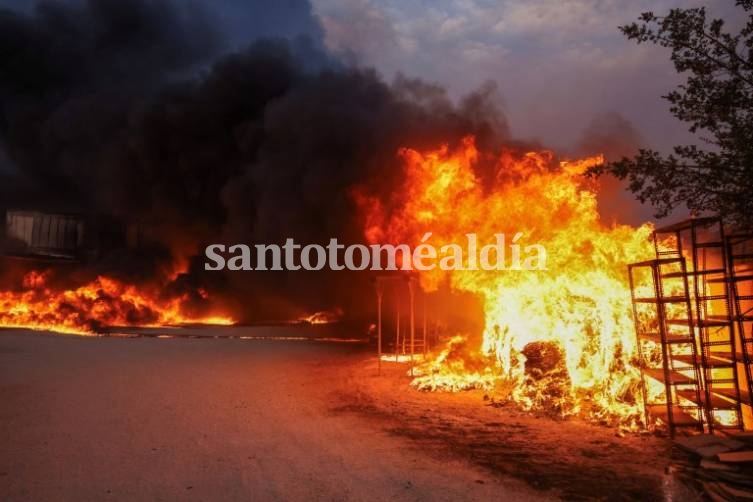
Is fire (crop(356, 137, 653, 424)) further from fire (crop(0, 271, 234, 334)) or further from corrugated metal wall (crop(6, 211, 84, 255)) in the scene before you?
corrugated metal wall (crop(6, 211, 84, 255))

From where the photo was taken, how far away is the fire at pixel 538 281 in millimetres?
10094

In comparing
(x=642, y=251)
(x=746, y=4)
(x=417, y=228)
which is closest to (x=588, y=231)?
(x=642, y=251)

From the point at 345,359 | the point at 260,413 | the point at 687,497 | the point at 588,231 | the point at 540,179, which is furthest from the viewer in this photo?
the point at 345,359

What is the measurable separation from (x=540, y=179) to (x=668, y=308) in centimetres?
435

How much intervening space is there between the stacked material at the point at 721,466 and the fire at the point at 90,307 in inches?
1006

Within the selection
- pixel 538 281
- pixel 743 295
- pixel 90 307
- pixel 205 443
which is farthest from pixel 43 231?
pixel 743 295

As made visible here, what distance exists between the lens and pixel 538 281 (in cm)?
1176

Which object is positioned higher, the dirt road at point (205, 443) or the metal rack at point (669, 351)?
the metal rack at point (669, 351)

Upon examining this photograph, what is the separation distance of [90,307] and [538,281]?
26.5 m

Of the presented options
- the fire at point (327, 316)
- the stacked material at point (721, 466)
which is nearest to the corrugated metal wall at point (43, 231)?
the fire at point (327, 316)

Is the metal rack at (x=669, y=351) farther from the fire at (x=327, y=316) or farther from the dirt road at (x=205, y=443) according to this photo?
the fire at (x=327, y=316)

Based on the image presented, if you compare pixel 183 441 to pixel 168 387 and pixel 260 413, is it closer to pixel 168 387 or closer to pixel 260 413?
pixel 260 413

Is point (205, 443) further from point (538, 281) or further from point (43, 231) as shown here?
point (43, 231)

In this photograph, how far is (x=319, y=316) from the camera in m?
31.9
